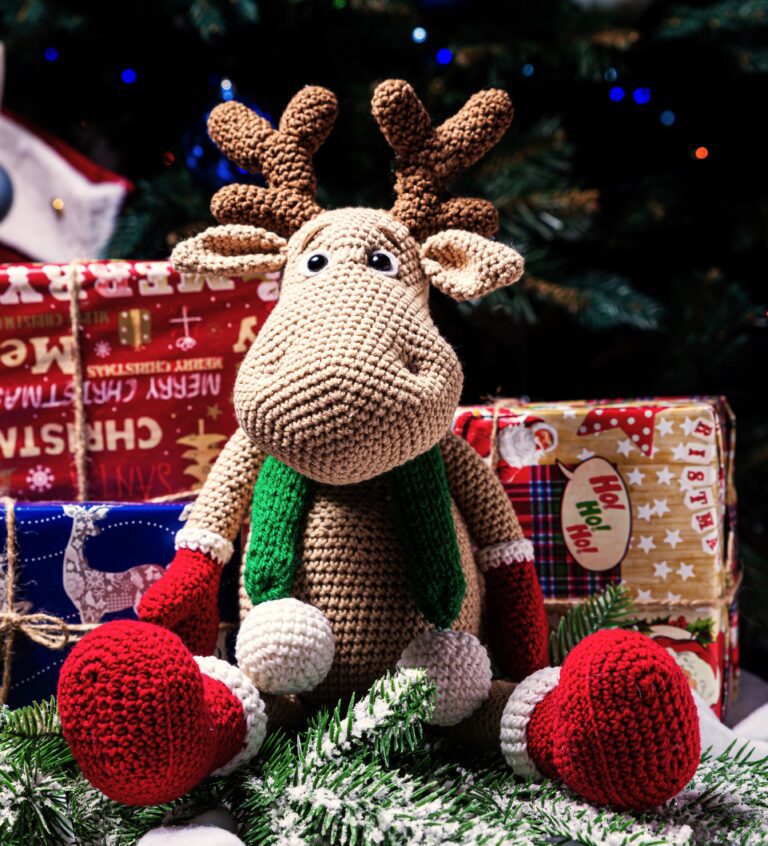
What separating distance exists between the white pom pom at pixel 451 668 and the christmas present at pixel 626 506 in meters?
0.22

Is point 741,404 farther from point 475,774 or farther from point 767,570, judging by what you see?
point 475,774

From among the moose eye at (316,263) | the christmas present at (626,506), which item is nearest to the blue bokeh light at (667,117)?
the christmas present at (626,506)

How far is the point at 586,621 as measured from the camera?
2.11 feet

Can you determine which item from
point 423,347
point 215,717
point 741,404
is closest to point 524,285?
point 741,404

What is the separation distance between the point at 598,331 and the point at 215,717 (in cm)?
86

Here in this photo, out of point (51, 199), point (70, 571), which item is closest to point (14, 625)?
point (70, 571)

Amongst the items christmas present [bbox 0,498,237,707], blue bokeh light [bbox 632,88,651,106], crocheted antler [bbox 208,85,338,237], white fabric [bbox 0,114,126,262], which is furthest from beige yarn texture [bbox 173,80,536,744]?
blue bokeh light [bbox 632,88,651,106]

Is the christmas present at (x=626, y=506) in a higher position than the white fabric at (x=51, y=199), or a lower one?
lower

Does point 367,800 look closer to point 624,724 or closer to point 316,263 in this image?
point 624,724

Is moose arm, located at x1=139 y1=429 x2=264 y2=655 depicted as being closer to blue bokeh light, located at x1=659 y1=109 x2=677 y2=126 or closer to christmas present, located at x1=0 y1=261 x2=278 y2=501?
christmas present, located at x1=0 y1=261 x2=278 y2=501

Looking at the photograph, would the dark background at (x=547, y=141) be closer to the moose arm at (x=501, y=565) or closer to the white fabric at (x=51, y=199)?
the white fabric at (x=51, y=199)

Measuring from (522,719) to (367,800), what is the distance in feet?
0.37

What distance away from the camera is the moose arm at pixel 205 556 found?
500mm

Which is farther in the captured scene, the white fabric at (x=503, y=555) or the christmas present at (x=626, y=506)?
the christmas present at (x=626, y=506)
